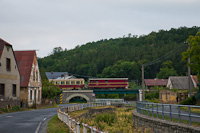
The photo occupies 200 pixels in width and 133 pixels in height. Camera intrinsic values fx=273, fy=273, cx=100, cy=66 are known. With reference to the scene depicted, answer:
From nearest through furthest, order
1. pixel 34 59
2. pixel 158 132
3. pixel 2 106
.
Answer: pixel 158 132 < pixel 2 106 < pixel 34 59

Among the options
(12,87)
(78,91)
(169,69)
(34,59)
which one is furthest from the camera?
(169,69)

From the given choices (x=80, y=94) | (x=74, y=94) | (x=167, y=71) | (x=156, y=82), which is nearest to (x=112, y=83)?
(x=80, y=94)

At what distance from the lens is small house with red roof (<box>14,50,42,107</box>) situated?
42.0 metres

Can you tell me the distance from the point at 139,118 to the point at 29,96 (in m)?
25.8

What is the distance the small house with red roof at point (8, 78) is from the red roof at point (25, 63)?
217 inches

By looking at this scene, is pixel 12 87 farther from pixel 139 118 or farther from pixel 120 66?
pixel 120 66

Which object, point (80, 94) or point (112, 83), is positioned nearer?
point (112, 83)

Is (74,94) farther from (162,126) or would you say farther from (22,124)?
(162,126)

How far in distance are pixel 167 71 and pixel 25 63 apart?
9690 cm

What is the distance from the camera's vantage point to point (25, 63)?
44.8 meters

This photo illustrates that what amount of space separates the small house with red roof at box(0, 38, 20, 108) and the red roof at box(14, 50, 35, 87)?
5.52m

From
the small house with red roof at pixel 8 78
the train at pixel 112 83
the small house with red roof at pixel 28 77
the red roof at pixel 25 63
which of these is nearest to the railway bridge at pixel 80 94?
the train at pixel 112 83

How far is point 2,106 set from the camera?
32.1 meters

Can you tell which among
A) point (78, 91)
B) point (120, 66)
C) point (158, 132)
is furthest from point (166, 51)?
point (158, 132)
